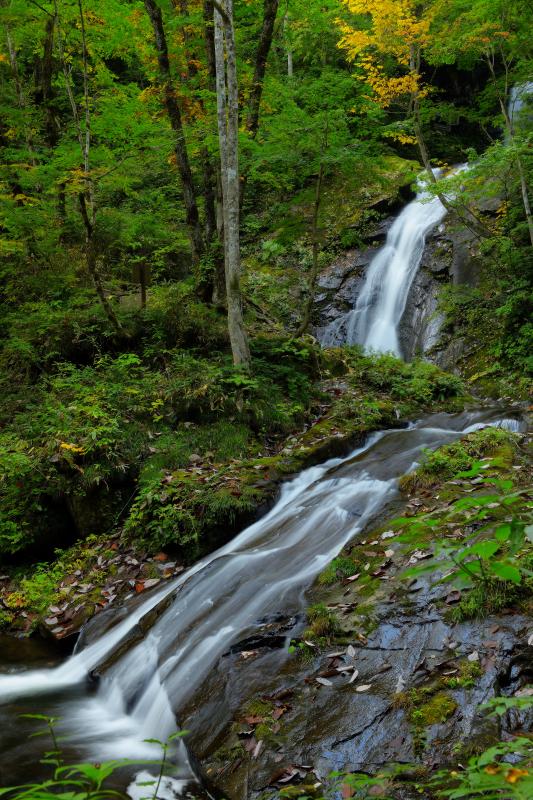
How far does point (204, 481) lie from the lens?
738 centimetres

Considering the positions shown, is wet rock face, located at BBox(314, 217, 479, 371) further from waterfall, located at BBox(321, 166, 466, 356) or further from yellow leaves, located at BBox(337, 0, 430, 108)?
yellow leaves, located at BBox(337, 0, 430, 108)

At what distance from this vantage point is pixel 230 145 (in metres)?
8.44

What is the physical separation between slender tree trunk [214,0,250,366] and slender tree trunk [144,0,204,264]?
113 cm

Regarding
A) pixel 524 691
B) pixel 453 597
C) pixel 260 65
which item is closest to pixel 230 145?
pixel 260 65

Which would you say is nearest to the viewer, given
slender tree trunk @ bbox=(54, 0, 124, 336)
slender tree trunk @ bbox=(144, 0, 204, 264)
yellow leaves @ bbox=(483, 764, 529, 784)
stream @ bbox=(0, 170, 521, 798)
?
yellow leaves @ bbox=(483, 764, 529, 784)

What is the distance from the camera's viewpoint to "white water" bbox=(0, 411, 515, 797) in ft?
15.1

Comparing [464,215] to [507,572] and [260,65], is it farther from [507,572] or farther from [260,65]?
[507,572]

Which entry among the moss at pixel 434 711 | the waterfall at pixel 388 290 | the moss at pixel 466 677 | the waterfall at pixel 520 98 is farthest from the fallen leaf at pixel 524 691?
the waterfall at pixel 520 98

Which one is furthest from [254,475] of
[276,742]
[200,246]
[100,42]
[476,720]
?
[100,42]

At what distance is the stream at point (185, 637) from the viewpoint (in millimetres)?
4402

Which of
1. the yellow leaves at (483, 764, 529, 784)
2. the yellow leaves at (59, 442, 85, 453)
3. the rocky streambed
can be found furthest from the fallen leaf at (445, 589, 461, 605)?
the yellow leaves at (59, 442, 85, 453)

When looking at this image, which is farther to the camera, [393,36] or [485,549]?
[393,36]

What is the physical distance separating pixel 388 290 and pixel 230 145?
7.45m

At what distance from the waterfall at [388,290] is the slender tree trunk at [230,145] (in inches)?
209
